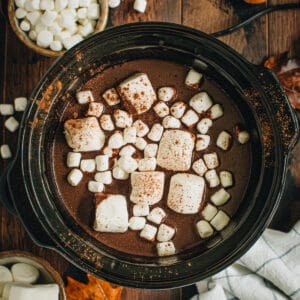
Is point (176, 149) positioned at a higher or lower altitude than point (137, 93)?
lower

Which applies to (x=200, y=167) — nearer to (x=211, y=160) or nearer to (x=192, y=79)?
(x=211, y=160)

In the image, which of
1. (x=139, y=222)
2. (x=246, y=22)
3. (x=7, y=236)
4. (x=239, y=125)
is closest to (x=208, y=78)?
(x=239, y=125)

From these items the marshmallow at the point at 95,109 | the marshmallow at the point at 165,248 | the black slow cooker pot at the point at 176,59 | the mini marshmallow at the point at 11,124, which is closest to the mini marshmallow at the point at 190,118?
the black slow cooker pot at the point at 176,59

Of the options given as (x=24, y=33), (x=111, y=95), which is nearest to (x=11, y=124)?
(x=24, y=33)

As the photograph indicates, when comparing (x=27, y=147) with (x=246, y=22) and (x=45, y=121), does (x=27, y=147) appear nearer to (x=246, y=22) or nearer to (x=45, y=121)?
(x=45, y=121)

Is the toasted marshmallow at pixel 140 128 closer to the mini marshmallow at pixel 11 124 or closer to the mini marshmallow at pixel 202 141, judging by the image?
the mini marshmallow at pixel 202 141

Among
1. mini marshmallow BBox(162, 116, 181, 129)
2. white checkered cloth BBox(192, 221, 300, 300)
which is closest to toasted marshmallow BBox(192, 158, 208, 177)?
mini marshmallow BBox(162, 116, 181, 129)

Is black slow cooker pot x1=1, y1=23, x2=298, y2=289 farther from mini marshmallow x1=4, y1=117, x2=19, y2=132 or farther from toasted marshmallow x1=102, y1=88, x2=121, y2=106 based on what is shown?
mini marshmallow x1=4, y1=117, x2=19, y2=132
